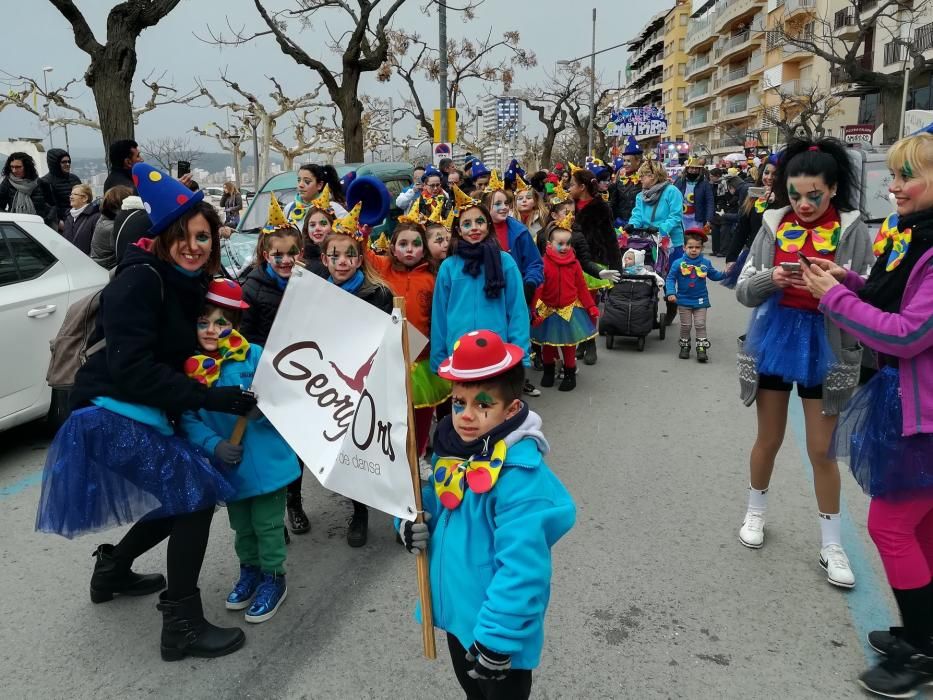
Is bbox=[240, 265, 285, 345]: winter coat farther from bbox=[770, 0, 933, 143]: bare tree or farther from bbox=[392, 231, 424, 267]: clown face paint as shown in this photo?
bbox=[770, 0, 933, 143]: bare tree

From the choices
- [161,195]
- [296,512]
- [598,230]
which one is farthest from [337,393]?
[598,230]

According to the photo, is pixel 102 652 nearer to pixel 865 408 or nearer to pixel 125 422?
pixel 125 422

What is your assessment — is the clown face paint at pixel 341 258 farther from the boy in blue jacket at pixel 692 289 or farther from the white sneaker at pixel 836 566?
the boy in blue jacket at pixel 692 289

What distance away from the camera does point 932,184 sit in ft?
8.38

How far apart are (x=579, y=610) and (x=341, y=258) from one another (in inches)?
83.5

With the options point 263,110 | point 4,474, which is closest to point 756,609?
point 4,474

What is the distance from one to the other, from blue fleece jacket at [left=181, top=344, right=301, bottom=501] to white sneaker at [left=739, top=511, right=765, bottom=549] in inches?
92.4

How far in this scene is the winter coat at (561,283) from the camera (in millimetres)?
7047

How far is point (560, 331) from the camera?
23.0 feet

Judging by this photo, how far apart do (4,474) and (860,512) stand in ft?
18.1

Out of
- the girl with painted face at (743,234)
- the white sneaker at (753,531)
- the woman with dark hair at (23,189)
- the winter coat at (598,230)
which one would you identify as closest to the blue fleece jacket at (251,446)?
the white sneaker at (753,531)

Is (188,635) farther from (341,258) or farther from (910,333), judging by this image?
(910,333)

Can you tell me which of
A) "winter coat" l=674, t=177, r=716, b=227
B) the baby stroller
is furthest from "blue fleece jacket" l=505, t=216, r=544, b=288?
"winter coat" l=674, t=177, r=716, b=227

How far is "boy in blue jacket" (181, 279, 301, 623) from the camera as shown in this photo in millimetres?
→ 3016
